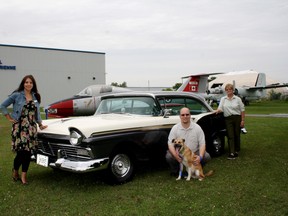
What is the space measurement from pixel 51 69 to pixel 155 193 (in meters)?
45.5

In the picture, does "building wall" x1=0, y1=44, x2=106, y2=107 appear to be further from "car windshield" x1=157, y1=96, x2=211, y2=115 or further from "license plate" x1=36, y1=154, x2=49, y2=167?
"license plate" x1=36, y1=154, x2=49, y2=167

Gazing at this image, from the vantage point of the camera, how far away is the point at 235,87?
38500 millimetres

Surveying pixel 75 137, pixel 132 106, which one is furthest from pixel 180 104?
A: pixel 75 137

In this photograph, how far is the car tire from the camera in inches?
204

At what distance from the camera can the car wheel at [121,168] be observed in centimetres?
518

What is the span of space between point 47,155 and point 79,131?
96 centimetres

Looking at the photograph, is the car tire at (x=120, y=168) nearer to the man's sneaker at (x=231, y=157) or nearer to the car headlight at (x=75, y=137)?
the car headlight at (x=75, y=137)

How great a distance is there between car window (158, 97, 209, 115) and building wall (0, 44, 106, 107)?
41.6m

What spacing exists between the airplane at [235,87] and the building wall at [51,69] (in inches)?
769

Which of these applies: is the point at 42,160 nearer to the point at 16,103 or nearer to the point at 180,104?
the point at 16,103

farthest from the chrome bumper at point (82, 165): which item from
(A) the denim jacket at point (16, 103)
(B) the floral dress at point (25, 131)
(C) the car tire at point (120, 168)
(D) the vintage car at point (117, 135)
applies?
(A) the denim jacket at point (16, 103)

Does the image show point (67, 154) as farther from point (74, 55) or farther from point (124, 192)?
point (74, 55)

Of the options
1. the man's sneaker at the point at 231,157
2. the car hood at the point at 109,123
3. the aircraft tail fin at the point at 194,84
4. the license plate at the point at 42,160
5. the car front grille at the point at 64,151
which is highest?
the aircraft tail fin at the point at 194,84

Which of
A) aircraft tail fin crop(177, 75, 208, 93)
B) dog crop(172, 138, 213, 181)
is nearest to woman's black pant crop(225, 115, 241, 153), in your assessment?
dog crop(172, 138, 213, 181)
